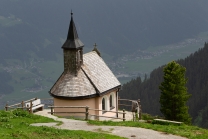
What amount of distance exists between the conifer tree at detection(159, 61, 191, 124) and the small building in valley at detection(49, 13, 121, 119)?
633cm

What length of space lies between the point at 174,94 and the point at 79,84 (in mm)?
11530

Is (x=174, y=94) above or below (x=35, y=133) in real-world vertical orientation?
above

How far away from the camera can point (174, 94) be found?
47.2m

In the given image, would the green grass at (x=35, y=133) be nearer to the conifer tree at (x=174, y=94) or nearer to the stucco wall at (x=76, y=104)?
the stucco wall at (x=76, y=104)

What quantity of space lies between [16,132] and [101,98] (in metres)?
22.1

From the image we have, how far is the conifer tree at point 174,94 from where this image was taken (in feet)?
155

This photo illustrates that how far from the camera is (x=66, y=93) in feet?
144

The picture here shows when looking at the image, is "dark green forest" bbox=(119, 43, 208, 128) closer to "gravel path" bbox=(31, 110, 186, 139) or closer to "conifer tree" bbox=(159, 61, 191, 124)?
"conifer tree" bbox=(159, 61, 191, 124)

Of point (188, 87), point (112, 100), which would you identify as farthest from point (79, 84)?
point (188, 87)

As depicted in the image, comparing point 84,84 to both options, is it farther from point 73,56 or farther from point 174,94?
point 174,94

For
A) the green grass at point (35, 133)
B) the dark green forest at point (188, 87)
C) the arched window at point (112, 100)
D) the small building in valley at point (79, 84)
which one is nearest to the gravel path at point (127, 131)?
the green grass at point (35, 133)

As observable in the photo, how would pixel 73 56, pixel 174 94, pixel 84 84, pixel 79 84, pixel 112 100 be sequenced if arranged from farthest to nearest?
pixel 112 100 → pixel 174 94 → pixel 73 56 → pixel 84 84 → pixel 79 84

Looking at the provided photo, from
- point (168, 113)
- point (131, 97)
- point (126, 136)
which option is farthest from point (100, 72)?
point (131, 97)

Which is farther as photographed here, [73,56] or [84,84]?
[73,56]
